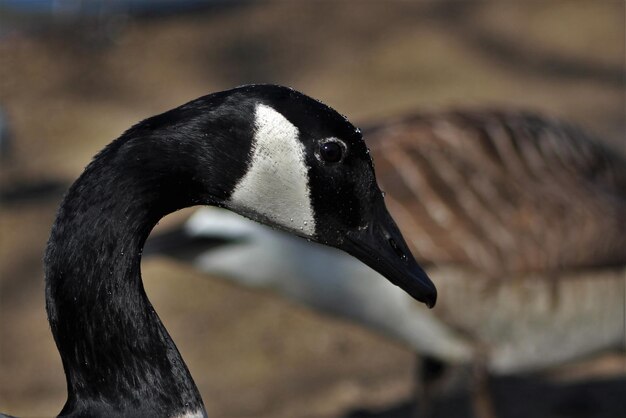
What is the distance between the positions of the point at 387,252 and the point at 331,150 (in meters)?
0.26

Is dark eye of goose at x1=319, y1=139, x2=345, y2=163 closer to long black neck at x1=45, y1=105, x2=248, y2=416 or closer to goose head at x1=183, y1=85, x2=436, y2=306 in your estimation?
goose head at x1=183, y1=85, x2=436, y2=306

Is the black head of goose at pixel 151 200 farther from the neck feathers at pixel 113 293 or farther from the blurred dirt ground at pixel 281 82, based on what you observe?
the blurred dirt ground at pixel 281 82

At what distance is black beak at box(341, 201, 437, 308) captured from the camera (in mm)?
A: 2148

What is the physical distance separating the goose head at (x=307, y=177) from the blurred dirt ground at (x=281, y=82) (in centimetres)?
235

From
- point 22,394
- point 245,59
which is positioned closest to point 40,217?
point 22,394

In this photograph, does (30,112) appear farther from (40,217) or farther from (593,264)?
(593,264)

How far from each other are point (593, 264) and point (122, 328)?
2.20 m

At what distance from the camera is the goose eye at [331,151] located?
2.00 meters

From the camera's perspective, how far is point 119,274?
1.95m

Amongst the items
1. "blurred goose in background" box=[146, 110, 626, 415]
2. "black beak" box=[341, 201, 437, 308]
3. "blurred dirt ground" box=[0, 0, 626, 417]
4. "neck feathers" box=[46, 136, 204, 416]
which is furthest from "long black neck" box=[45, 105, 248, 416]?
"blurred dirt ground" box=[0, 0, 626, 417]

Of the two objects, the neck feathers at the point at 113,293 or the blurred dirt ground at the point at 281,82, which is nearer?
the neck feathers at the point at 113,293

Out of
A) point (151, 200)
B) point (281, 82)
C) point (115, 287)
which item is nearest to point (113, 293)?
point (115, 287)

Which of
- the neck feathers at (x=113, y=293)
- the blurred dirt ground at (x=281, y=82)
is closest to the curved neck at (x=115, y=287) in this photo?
the neck feathers at (x=113, y=293)

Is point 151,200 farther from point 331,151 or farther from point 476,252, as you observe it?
point 476,252
